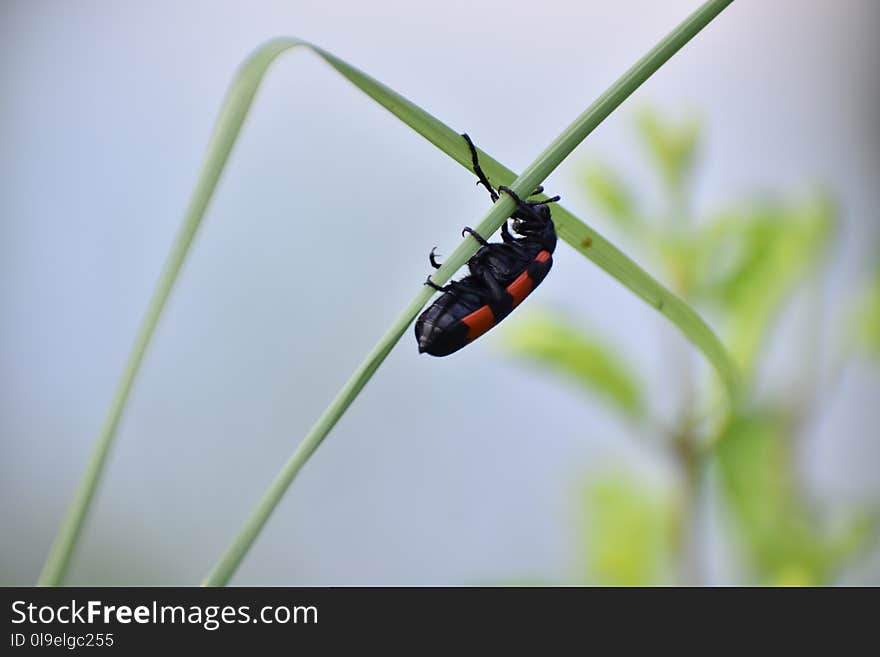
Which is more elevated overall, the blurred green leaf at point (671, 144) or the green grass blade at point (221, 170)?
the blurred green leaf at point (671, 144)

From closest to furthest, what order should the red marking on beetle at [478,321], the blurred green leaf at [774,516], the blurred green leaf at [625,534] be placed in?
the red marking on beetle at [478,321]
the blurred green leaf at [774,516]
the blurred green leaf at [625,534]

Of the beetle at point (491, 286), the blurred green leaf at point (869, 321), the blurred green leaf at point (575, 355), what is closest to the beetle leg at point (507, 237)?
the beetle at point (491, 286)

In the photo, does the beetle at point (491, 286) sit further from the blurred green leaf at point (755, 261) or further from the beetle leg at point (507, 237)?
the blurred green leaf at point (755, 261)

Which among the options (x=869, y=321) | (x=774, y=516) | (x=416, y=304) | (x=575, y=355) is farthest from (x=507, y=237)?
(x=869, y=321)

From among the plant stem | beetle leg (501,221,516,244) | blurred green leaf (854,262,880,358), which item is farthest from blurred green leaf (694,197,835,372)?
the plant stem

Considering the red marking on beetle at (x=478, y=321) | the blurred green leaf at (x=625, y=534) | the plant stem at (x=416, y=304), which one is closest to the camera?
the plant stem at (x=416, y=304)

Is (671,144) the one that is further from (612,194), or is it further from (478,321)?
(478,321)

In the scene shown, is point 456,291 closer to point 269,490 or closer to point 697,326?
point 697,326
